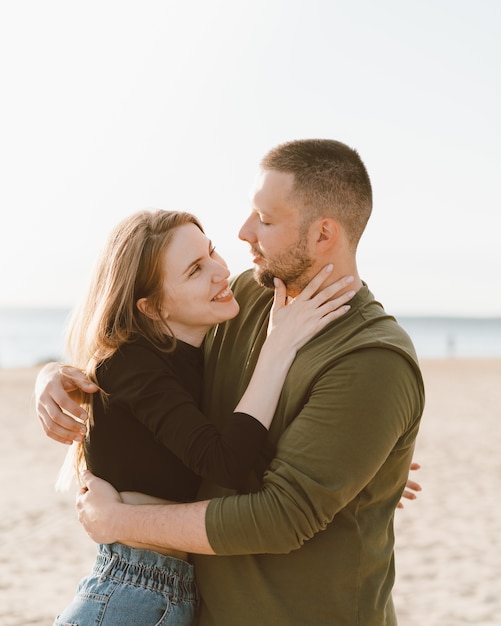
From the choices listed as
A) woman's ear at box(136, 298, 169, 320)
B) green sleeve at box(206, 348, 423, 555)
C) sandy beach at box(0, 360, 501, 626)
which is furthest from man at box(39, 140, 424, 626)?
sandy beach at box(0, 360, 501, 626)

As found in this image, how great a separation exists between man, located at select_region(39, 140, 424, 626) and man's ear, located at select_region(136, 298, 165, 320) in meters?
0.30

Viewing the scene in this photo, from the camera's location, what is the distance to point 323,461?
2273mm

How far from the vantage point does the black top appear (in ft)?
7.80

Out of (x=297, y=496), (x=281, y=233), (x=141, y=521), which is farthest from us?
(x=281, y=233)

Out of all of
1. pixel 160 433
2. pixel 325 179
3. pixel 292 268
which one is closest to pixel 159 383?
pixel 160 433

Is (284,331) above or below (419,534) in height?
above

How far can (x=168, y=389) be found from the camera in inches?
99.1

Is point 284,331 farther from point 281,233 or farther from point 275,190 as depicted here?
point 275,190

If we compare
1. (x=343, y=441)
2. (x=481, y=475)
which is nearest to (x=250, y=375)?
(x=343, y=441)

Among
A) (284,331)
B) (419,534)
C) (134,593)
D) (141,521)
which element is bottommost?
(419,534)

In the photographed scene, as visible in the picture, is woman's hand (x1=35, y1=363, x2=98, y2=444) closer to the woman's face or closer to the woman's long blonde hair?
the woman's long blonde hair

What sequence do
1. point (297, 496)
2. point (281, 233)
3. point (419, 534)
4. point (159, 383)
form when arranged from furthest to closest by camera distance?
point (419, 534)
point (281, 233)
point (159, 383)
point (297, 496)

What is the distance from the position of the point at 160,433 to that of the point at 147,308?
0.56 metres

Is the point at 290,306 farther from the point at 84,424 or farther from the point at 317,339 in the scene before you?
the point at 84,424
